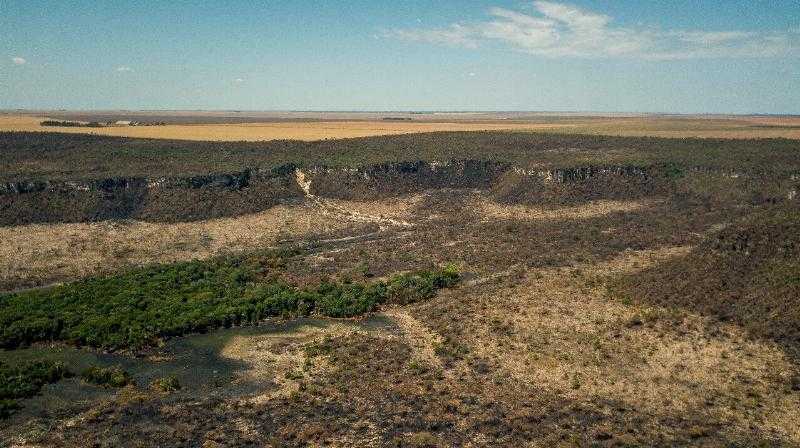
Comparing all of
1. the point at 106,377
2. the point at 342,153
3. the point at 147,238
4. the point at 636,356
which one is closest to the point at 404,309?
the point at 636,356

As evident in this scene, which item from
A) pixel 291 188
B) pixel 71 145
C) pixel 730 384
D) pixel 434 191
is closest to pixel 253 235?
pixel 291 188

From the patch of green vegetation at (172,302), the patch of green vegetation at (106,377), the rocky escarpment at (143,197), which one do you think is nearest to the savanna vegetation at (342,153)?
the rocky escarpment at (143,197)

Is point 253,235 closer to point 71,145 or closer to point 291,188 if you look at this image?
point 291,188

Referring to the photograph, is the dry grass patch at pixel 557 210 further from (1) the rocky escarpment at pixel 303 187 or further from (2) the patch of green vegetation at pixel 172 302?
(2) the patch of green vegetation at pixel 172 302

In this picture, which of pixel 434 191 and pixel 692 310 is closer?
pixel 692 310

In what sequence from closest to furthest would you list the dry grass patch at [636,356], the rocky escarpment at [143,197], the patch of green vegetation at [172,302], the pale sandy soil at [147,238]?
the dry grass patch at [636,356]
the patch of green vegetation at [172,302]
the pale sandy soil at [147,238]
the rocky escarpment at [143,197]
